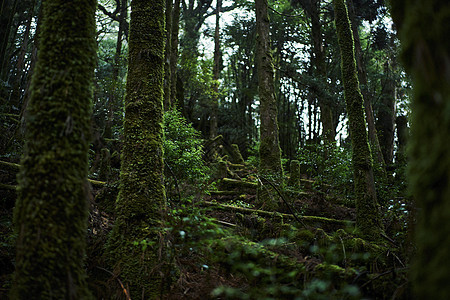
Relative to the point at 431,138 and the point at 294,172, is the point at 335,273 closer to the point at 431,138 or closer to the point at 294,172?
the point at 431,138

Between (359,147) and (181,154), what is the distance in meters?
4.66

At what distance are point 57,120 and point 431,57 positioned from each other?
209 cm

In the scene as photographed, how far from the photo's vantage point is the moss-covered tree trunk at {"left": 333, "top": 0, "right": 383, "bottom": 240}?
5.29 metres

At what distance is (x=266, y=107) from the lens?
8.87 m

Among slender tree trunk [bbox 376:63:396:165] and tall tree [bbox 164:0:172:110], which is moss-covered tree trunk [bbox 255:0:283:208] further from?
slender tree trunk [bbox 376:63:396:165]

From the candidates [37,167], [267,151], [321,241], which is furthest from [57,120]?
[267,151]

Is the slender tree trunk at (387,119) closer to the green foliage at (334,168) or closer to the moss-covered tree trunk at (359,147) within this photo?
the green foliage at (334,168)

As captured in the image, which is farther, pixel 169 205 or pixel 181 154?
pixel 181 154

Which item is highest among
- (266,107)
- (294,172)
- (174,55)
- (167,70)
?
(174,55)

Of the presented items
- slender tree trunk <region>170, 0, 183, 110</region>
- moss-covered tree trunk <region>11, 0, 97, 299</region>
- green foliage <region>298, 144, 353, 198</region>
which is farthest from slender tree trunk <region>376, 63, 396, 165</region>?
moss-covered tree trunk <region>11, 0, 97, 299</region>

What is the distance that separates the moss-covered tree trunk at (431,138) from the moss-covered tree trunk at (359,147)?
4.65 m

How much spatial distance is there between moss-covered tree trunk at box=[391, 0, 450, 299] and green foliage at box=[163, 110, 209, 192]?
565cm

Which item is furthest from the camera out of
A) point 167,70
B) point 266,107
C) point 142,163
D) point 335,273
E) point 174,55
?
point 174,55

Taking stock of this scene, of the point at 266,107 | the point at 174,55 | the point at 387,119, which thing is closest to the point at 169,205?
the point at 266,107
